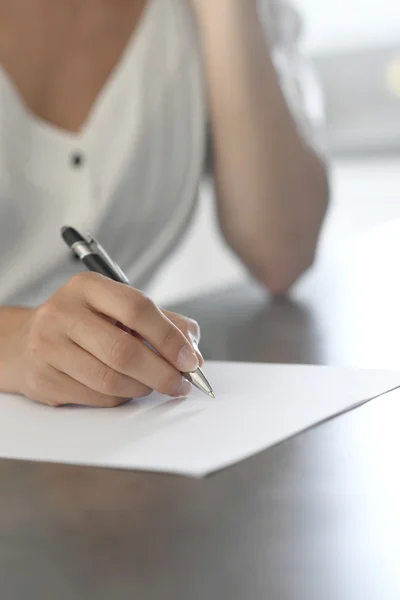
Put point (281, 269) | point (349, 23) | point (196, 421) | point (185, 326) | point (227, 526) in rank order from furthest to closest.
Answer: point (349, 23), point (281, 269), point (185, 326), point (196, 421), point (227, 526)

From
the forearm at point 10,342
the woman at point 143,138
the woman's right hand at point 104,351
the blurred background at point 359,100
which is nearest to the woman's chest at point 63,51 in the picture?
the woman at point 143,138

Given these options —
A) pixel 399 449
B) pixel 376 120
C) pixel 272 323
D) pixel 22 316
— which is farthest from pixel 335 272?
pixel 376 120

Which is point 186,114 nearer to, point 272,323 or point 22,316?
point 272,323

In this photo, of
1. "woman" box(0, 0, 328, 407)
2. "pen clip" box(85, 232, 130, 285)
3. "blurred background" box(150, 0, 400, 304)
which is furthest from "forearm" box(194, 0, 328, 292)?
"blurred background" box(150, 0, 400, 304)

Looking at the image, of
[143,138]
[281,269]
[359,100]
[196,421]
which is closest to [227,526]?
[196,421]

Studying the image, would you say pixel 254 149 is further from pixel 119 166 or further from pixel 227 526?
pixel 227 526

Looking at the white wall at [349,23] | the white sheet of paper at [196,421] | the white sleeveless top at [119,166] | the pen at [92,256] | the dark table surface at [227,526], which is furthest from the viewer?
the white wall at [349,23]

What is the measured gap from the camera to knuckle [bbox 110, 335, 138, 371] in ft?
1.89

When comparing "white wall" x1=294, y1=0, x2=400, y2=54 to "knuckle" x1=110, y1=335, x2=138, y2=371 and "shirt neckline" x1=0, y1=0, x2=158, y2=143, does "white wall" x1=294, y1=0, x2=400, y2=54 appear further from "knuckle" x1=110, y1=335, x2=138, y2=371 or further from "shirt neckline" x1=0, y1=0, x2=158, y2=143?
"knuckle" x1=110, y1=335, x2=138, y2=371

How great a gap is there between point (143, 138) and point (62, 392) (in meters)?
0.70

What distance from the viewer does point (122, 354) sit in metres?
0.58

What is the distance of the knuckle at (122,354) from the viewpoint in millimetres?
575

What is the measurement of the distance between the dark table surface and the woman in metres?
0.69

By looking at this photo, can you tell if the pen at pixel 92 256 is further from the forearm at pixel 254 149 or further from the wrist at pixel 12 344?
the forearm at pixel 254 149
